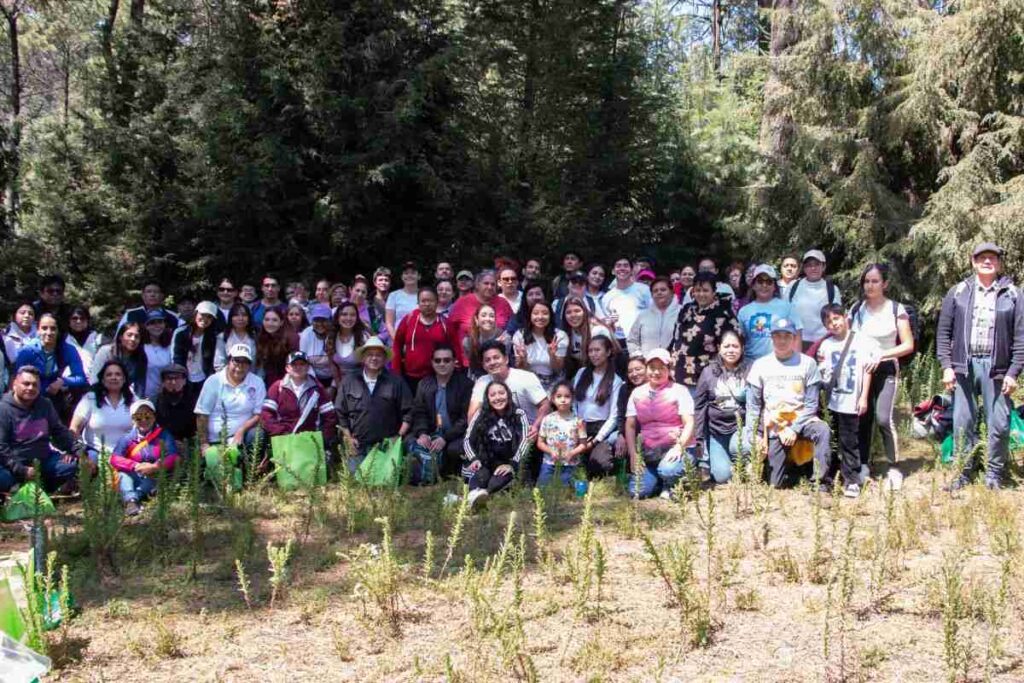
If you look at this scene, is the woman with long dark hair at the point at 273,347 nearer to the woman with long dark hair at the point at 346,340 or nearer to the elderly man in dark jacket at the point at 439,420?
the woman with long dark hair at the point at 346,340

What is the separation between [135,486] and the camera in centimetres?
640

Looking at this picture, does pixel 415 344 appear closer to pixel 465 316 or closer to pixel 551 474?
pixel 465 316

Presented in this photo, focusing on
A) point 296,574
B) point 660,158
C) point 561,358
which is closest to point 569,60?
point 660,158

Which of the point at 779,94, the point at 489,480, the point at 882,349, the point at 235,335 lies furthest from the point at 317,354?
the point at 779,94

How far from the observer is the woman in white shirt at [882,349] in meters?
6.59

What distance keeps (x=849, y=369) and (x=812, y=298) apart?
1.26 metres

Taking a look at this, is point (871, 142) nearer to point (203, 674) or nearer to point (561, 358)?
point (561, 358)

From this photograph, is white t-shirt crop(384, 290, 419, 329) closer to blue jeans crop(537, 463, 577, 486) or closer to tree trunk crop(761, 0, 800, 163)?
blue jeans crop(537, 463, 577, 486)

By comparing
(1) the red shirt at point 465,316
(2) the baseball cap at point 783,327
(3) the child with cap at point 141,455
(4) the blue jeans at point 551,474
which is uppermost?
(1) the red shirt at point 465,316

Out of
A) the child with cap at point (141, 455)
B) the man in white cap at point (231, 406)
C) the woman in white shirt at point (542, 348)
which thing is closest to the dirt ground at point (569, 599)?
the child with cap at point (141, 455)

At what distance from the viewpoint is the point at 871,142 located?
11.2 meters

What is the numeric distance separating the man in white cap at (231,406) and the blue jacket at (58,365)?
4.23 feet

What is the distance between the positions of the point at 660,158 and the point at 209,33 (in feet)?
24.8

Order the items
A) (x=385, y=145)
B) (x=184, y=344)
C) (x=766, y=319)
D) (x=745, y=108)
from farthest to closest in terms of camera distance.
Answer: (x=745, y=108)
(x=385, y=145)
(x=184, y=344)
(x=766, y=319)
